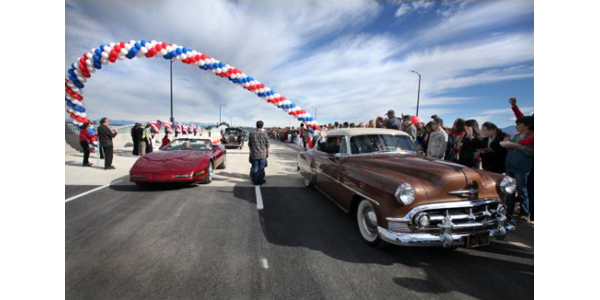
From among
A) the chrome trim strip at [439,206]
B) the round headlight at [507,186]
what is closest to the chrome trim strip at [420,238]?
the chrome trim strip at [439,206]

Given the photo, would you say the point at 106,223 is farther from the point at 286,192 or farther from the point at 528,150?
the point at 528,150

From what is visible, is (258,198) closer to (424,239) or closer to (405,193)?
(405,193)

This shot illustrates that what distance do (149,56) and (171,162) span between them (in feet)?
26.5

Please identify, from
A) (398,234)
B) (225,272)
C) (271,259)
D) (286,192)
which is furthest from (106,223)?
(398,234)

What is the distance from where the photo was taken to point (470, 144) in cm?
455

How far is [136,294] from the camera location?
2.08 meters

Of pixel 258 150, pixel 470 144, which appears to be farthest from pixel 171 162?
pixel 470 144

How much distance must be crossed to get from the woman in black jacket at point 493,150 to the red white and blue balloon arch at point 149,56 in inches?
326

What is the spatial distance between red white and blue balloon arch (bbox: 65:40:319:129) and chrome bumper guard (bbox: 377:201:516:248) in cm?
980

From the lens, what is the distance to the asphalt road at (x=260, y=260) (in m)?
2.17

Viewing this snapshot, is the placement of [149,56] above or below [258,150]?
above

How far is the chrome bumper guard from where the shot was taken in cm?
245

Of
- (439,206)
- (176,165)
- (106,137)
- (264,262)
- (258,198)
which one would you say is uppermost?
(106,137)

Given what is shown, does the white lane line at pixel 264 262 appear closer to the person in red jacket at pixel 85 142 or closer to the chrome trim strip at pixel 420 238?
the chrome trim strip at pixel 420 238
